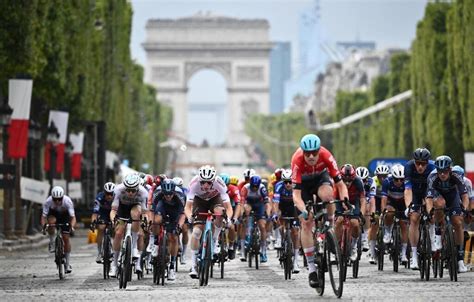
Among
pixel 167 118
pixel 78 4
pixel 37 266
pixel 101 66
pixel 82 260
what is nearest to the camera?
pixel 37 266

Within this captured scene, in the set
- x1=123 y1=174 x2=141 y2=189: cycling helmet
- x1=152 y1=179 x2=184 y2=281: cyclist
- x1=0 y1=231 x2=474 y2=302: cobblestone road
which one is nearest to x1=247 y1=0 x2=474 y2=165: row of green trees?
x1=0 y1=231 x2=474 y2=302: cobblestone road

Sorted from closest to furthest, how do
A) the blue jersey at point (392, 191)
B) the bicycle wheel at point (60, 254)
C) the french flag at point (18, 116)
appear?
the bicycle wheel at point (60, 254) → the blue jersey at point (392, 191) → the french flag at point (18, 116)

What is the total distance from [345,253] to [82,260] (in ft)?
42.8

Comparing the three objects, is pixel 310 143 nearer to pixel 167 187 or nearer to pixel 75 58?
pixel 167 187

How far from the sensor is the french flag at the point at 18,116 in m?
39.3

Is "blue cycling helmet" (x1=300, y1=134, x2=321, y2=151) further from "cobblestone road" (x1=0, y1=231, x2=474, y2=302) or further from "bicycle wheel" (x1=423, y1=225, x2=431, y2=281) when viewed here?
"bicycle wheel" (x1=423, y1=225, x2=431, y2=281)

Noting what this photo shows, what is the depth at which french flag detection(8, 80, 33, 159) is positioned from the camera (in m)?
39.3

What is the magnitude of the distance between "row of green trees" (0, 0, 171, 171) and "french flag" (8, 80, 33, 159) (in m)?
0.49

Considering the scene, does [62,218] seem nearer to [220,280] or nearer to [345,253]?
[220,280]

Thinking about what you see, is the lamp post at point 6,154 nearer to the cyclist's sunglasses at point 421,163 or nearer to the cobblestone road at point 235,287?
the cobblestone road at point 235,287

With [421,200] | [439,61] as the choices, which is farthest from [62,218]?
[439,61]

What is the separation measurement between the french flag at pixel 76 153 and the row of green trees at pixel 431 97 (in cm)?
1405

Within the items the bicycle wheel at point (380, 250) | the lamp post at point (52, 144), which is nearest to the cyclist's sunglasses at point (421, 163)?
the bicycle wheel at point (380, 250)

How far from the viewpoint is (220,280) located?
2330 centimetres
